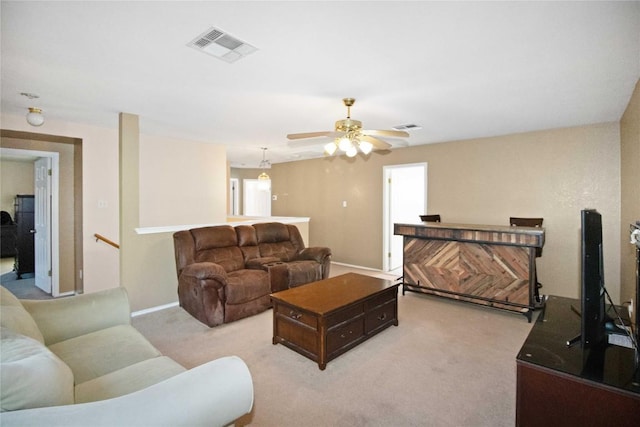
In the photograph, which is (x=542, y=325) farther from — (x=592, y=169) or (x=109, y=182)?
(x=109, y=182)

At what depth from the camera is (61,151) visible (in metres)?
4.60

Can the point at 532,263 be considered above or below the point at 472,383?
above

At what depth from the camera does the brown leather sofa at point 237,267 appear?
346 centimetres

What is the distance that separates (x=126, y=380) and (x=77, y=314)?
918mm

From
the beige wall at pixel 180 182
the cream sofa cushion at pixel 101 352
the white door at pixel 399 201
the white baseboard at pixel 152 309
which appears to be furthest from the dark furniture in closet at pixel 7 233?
the white door at pixel 399 201

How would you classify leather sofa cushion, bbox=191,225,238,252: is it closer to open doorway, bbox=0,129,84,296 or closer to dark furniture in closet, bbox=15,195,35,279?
open doorway, bbox=0,129,84,296

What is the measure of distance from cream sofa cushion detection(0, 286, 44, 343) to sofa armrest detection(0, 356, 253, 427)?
72cm

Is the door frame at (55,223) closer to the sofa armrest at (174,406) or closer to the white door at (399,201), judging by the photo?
the sofa armrest at (174,406)

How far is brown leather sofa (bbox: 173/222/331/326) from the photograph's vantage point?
3455 millimetres

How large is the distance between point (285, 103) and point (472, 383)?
309 cm

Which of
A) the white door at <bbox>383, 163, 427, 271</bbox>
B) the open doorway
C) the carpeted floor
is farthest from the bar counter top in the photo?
the carpeted floor

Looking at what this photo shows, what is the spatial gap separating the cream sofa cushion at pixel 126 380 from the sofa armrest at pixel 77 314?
0.70 m

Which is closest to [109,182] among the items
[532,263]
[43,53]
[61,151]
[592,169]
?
[61,151]

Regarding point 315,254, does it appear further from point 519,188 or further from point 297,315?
point 519,188
